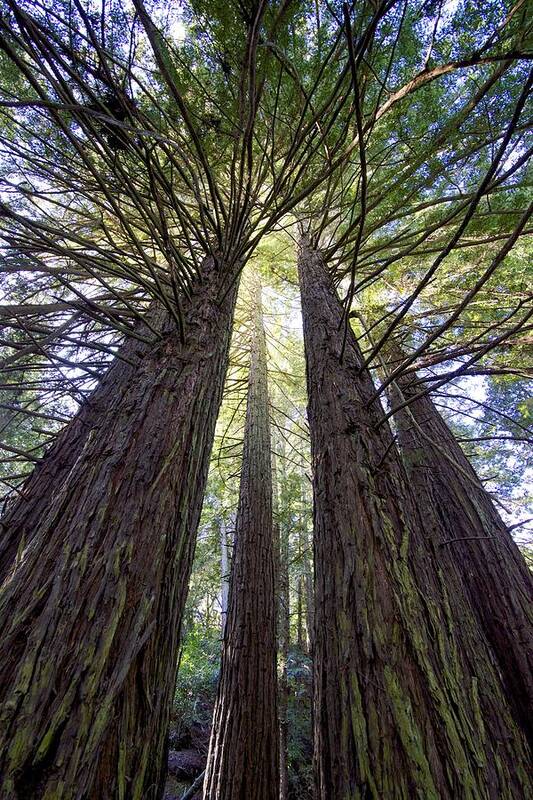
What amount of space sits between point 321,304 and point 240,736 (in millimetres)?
3427

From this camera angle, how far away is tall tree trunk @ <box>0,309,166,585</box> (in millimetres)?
1867

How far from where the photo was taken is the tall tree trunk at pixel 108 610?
885 millimetres

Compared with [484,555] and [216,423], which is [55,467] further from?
[484,555]

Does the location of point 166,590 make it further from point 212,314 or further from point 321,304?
point 321,304

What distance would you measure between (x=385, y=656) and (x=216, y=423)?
1444mm

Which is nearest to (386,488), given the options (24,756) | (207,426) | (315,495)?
(315,495)

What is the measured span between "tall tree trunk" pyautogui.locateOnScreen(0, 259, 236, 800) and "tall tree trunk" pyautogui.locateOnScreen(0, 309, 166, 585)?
1.04 ft

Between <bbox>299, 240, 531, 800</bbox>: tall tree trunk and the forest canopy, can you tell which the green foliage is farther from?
<bbox>299, 240, 531, 800</bbox>: tall tree trunk

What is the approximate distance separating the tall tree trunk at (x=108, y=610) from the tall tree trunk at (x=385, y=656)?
0.59m

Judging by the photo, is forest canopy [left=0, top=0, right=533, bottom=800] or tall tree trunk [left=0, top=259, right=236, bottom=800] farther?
forest canopy [left=0, top=0, right=533, bottom=800]

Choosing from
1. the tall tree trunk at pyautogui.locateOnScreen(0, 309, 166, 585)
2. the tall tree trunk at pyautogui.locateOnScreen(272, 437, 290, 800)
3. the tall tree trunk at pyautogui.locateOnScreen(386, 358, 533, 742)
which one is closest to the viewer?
the tall tree trunk at pyautogui.locateOnScreen(0, 309, 166, 585)

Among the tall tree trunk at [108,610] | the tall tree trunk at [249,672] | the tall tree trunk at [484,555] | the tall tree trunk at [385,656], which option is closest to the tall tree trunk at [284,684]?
the tall tree trunk at [249,672]

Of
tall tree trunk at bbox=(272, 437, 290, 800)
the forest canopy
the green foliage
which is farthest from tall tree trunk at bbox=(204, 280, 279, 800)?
the green foliage

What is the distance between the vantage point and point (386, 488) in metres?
1.72
